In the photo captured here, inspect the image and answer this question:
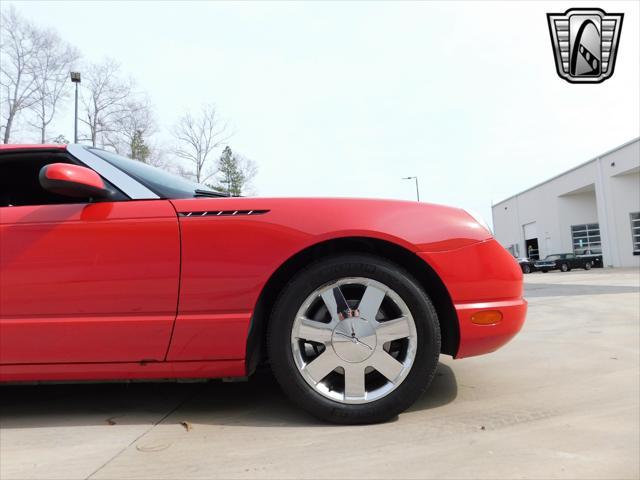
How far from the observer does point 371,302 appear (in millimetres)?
1978

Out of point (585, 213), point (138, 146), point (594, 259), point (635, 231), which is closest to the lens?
point (138, 146)

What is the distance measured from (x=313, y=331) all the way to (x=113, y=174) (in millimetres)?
1368

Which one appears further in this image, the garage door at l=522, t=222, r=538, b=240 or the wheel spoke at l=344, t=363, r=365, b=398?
the garage door at l=522, t=222, r=538, b=240

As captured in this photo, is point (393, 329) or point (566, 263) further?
point (566, 263)

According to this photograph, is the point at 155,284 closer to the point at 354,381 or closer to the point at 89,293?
the point at 89,293

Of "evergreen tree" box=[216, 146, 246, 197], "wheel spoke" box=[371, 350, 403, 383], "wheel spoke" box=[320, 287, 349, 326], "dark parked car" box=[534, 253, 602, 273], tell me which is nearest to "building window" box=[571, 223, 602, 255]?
"dark parked car" box=[534, 253, 602, 273]

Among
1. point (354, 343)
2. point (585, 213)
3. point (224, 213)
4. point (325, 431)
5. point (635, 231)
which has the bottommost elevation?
point (325, 431)

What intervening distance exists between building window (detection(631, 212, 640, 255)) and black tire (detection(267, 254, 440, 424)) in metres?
31.5

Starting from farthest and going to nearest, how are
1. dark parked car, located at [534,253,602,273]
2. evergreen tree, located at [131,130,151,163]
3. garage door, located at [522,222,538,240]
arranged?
1. garage door, located at [522,222,538,240]
2. dark parked car, located at [534,253,602,273]
3. evergreen tree, located at [131,130,151,163]

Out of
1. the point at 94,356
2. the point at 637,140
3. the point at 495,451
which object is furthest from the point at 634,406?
the point at 637,140

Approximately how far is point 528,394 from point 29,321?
263cm

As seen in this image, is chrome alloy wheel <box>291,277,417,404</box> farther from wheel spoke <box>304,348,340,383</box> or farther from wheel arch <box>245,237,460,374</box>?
wheel arch <box>245,237,460,374</box>

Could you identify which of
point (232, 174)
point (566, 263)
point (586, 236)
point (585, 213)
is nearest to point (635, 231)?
point (566, 263)

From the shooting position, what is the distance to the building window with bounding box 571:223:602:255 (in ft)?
108
